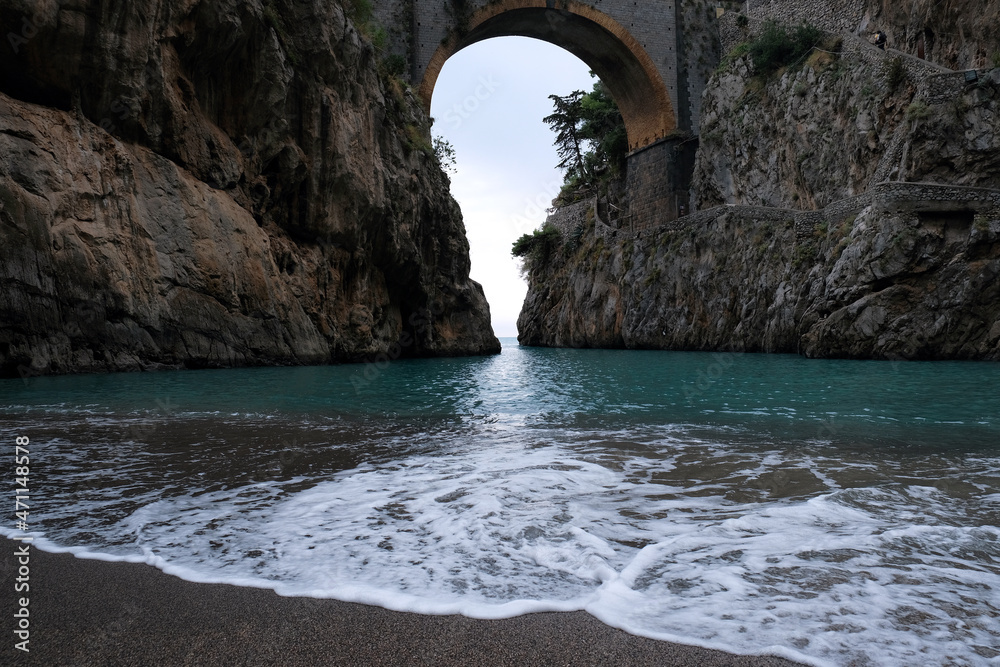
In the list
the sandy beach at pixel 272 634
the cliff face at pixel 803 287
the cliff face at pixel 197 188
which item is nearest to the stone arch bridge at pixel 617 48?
the cliff face at pixel 803 287

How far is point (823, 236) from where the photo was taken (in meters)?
22.2

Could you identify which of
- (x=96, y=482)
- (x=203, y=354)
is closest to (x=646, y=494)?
(x=96, y=482)

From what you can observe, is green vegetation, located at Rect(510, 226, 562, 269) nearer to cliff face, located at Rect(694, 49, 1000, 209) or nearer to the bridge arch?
the bridge arch

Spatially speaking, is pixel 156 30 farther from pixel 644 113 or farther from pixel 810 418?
pixel 644 113

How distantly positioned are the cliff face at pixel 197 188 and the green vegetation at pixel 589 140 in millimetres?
20700

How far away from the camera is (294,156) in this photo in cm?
1925

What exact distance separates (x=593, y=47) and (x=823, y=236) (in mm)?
18857

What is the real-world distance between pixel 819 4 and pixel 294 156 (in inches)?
1050

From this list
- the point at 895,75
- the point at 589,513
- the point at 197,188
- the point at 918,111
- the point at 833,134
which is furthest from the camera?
the point at 833,134

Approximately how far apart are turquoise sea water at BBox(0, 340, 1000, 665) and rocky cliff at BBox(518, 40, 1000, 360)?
12.3 metres

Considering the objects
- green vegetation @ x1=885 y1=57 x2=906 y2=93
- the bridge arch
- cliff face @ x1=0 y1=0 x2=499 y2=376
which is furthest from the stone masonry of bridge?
green vegetation @ x1=885 y1=57 x2=906 y2=93

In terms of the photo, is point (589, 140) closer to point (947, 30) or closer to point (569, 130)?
point (569, 130)

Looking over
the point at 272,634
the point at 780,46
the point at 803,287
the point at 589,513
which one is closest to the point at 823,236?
the point at 803,287

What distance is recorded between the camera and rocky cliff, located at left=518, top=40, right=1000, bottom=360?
1783 cm
